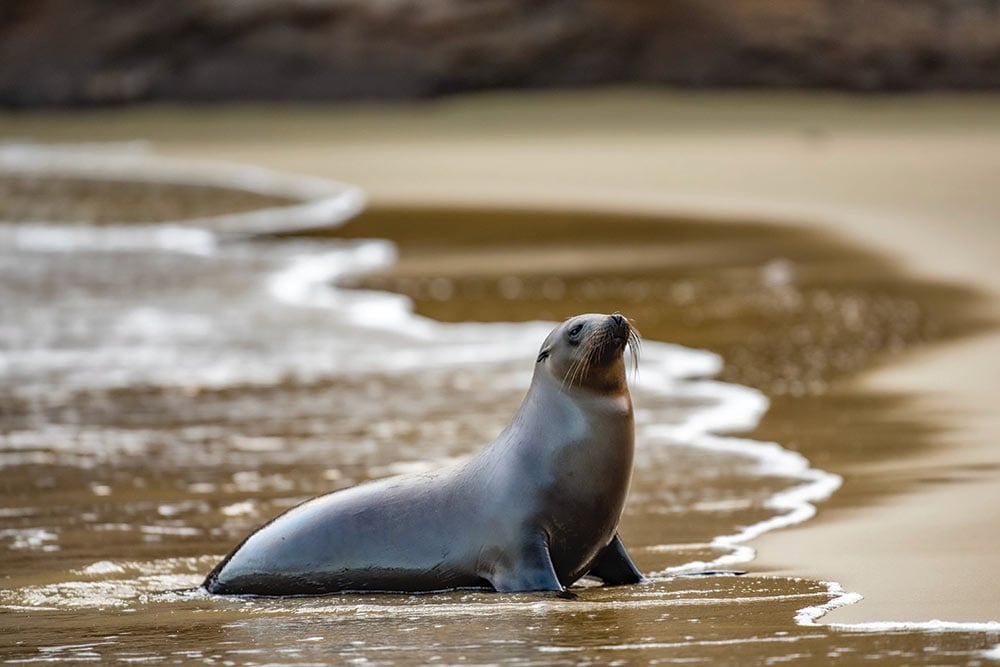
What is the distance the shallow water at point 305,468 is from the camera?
3830mm

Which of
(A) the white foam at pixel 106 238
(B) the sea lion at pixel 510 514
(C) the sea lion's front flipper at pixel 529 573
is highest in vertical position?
(A) the white foam at pixel 106 238

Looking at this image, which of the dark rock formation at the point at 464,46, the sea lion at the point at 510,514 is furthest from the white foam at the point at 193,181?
the sea lion at the point at 510,514

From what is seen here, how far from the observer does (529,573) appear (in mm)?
4324

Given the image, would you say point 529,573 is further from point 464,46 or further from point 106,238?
point 464,46

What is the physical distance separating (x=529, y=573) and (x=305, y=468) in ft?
7.22

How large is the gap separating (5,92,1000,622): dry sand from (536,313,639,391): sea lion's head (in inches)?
26.3

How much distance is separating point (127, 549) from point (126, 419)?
7.62ft

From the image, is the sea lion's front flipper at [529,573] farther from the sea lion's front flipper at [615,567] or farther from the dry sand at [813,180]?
the dry sand at [813,180]

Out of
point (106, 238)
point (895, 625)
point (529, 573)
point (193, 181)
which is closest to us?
point (895, 625)

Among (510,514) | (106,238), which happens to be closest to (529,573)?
(510,514)

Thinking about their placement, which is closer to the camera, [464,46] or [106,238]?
[106,238]

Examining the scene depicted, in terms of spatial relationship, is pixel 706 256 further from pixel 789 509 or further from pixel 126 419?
pixel 789 509

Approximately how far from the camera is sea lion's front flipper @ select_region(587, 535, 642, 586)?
4488mm

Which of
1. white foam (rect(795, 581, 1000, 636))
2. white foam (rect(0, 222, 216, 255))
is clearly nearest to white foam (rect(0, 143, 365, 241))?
white foam (rect(0, 222, 216, 255))
